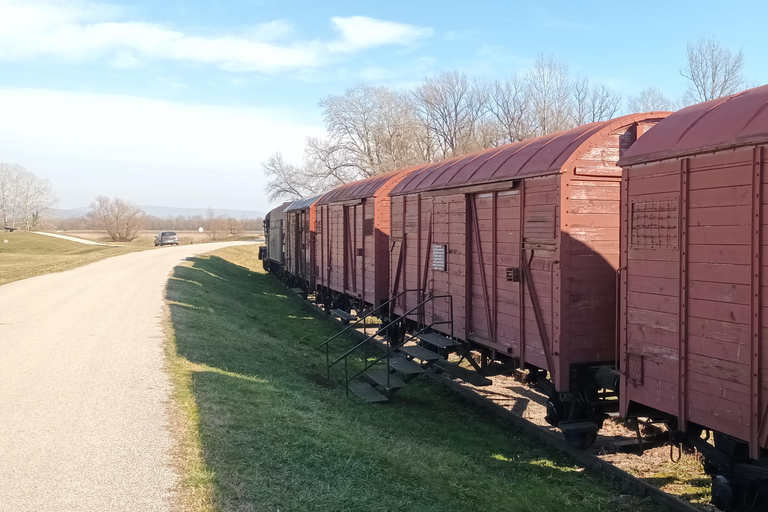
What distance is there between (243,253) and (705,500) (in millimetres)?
44823

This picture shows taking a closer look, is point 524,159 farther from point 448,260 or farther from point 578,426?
point 578,426

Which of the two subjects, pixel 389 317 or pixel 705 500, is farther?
pixel 389 317

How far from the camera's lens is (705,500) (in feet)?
21.1

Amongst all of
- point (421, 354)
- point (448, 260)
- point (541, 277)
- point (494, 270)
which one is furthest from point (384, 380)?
point (541, 277)

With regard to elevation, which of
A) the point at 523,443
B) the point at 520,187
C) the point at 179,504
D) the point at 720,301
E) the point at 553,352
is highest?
the point at 520,187

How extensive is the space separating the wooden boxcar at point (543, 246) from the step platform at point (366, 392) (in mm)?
1703

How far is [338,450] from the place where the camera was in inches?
A: 267

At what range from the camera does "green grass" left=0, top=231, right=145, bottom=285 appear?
28.9 metres

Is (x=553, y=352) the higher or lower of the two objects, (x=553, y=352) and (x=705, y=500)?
the higher

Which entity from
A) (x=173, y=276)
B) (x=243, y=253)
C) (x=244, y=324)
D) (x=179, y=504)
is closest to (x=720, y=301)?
(x=179, y=504)

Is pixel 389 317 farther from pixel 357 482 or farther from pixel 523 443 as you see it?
pixel 357 482

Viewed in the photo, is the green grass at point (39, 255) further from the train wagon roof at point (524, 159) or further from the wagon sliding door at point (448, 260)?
the train wagon roof at point (524, 159)

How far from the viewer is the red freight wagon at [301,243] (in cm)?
2156

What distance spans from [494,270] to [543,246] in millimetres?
1359
